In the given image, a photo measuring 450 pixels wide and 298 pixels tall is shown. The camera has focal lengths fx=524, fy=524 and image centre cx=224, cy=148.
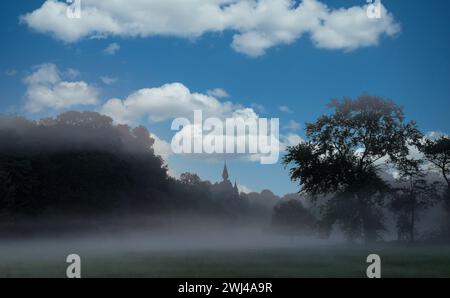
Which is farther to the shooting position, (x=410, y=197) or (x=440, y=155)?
(x=440, y=155)

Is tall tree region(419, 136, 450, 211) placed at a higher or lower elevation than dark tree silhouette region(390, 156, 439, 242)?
higher

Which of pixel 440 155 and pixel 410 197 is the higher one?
pixel 440 155

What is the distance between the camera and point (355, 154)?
43781 mm

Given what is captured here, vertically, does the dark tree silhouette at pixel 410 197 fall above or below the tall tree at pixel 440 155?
below

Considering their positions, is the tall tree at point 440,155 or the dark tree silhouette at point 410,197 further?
the tall tree at point 440,155

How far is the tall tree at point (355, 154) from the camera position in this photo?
1640 inches

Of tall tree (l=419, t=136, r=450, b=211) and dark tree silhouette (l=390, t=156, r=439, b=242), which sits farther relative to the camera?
tall tree (l=419, t=136, r=450, b=211)

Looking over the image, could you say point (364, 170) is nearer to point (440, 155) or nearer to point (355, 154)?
point (355, 154)

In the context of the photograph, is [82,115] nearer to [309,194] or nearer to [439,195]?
[309,194]

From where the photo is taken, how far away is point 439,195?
44500 mm

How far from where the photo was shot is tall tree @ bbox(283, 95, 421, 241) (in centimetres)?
4166

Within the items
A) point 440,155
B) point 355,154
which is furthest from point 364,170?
point 440,155
